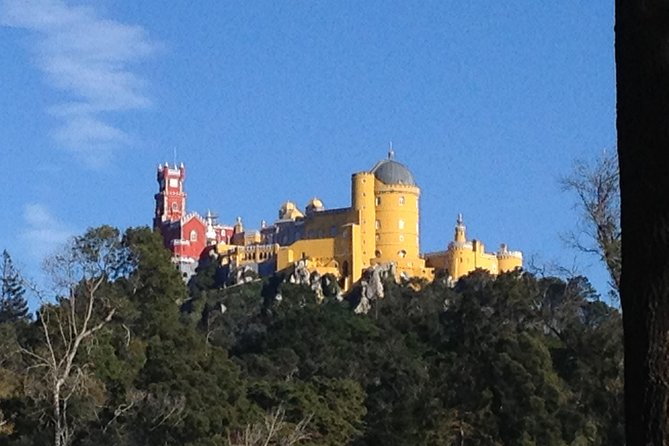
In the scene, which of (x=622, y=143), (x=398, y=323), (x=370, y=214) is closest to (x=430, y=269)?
(x=370, y=214)

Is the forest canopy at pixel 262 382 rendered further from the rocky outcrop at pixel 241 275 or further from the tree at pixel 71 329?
the rocky outcrop at pixel 241 275

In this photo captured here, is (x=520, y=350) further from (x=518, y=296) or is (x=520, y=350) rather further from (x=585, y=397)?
(x=518, y=296)

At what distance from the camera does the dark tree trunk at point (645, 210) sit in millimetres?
4629

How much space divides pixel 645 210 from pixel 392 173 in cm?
7795

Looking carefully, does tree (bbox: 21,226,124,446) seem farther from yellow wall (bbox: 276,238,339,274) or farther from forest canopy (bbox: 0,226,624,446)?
yellow wall (bbox: 276,238,339,274)

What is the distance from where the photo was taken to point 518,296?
4638cm

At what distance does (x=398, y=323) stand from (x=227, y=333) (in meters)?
12.8

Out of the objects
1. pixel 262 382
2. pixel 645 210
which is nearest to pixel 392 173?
pixel 262 382

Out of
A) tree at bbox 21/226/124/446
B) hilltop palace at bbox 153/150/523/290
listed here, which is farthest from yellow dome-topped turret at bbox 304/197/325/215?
tree at bbox 21/226/124/446

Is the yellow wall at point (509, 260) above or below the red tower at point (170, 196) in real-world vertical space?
below

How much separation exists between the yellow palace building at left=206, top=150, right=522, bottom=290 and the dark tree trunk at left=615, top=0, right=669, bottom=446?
72478mm

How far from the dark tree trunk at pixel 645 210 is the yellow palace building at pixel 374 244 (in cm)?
7248

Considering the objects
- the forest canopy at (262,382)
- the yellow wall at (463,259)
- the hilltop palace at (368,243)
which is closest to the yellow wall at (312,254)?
the hilltop palace at (368,243)

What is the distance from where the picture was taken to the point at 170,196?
96.9 meters
